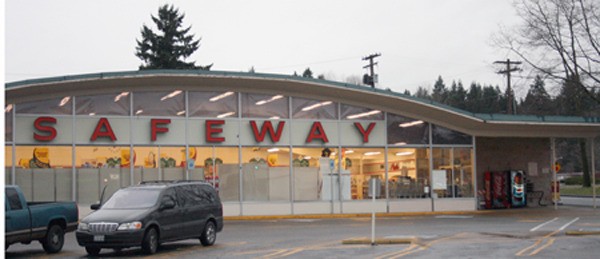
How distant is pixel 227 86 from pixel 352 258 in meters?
17.8

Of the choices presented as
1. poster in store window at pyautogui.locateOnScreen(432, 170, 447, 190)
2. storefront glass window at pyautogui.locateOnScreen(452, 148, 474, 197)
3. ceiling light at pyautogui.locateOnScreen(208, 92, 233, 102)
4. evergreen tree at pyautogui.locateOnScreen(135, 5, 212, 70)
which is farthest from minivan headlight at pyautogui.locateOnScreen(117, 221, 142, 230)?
evergreen tree at pyautogui.locateOnScreen(135, 5, 212, 70)

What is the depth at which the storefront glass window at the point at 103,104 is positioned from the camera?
32688mm

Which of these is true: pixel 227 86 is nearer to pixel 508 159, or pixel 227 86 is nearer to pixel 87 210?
pixel 87 210

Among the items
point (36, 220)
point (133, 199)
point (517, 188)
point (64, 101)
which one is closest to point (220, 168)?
point (64, 101)

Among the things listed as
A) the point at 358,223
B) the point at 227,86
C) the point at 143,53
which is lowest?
the point at 358,223

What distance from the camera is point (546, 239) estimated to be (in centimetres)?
2223

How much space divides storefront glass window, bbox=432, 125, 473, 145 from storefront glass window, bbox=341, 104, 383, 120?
3005mm

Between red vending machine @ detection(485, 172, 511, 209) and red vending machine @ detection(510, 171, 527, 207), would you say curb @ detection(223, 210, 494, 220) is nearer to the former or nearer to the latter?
red vending machine @ detection(485, 172, 511, 209)

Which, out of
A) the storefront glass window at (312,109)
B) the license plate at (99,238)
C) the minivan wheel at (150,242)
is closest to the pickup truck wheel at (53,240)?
the license plate at (99,238)

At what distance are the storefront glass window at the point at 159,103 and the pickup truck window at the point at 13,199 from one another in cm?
1511

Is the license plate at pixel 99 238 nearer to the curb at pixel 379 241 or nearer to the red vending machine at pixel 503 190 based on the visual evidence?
Answer: the curb at pixel 379 241

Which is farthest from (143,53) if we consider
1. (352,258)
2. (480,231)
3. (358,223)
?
(352,258)

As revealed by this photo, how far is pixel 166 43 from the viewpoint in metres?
71.8

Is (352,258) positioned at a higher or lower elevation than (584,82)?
lower
